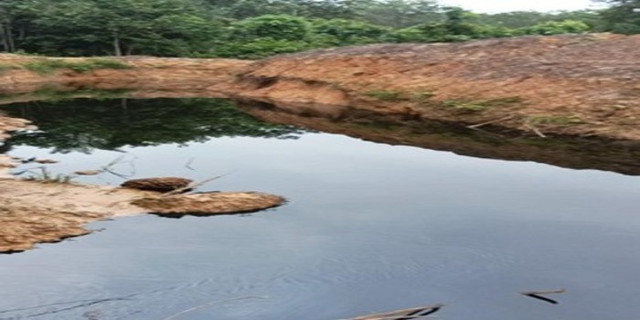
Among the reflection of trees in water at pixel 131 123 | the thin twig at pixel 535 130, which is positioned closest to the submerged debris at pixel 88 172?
the reflection of trees in water at pixel 131 123

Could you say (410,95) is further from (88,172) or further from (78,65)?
(78,65)

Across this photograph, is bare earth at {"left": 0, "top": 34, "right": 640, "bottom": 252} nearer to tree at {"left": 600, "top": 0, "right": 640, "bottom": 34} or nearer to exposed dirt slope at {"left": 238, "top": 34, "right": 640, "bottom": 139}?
exposed dirt slope at {"left": 238, "top": 34, "right": 640, "bottom": 139}

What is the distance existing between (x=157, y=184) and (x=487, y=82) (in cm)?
951

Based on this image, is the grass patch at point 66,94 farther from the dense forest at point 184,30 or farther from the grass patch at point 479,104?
the grass patch at point 479,104

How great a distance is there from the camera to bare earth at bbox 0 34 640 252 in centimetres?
873

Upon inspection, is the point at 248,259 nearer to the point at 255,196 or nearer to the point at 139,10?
the point at 255,196

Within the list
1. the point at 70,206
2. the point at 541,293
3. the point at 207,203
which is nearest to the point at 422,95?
the point at 207,203

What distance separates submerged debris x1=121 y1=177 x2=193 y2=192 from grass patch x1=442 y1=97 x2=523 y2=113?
8.19m

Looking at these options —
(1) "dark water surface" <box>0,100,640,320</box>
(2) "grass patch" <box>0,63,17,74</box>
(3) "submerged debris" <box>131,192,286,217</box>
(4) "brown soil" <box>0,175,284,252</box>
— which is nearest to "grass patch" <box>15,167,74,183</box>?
(4) "brown soil" <box>0,175,284,252</box>

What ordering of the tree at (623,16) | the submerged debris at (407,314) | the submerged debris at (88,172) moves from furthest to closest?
1. the tree at (623,16)
2. the submerged debris at (88,172)
3. the submerged debris at (407,314)

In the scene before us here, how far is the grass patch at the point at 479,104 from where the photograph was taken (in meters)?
15.6

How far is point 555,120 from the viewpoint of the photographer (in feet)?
47.1

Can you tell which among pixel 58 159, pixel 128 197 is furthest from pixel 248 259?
pixel 58 159

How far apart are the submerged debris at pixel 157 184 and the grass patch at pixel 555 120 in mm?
7879
